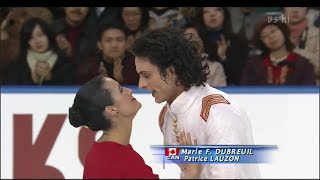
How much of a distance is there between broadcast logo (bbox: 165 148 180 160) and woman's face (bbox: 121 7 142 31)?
0.84 m

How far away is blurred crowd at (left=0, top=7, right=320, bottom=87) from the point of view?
2262mm

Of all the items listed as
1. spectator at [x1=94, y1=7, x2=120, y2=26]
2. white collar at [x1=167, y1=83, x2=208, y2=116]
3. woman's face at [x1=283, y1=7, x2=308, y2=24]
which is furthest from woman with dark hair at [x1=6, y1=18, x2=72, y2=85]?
white collar at [x1=167, y1=83, x2=208, y2=116]

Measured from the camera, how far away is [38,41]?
2.56m

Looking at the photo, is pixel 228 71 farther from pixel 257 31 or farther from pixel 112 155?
pixel 112 155

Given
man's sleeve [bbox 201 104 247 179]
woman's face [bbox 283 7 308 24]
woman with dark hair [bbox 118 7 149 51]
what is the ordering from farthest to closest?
woman with dark hair [bbox 118 7 149 51], woman's face [bbox 283 7 308 24], man's sleeve [bbox 201 104 247 179]

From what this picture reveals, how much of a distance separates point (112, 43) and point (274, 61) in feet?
2.09

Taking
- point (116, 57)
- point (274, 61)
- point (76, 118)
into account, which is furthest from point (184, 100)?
point (274, 61)

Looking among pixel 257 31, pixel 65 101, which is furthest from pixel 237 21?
pixel 65 101

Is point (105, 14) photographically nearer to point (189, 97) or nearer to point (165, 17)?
point (165, 17)

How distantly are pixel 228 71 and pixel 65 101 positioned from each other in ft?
2.31

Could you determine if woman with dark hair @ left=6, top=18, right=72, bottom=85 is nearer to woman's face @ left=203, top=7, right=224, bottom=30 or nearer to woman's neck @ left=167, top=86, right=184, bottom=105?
woman's face @ left=203, top=7, right=224, bottom=30

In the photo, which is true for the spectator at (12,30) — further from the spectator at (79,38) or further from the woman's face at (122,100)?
the woman's face at (122,100)

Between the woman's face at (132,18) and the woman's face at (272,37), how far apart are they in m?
0.48

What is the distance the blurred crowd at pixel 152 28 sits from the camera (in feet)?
7.42
